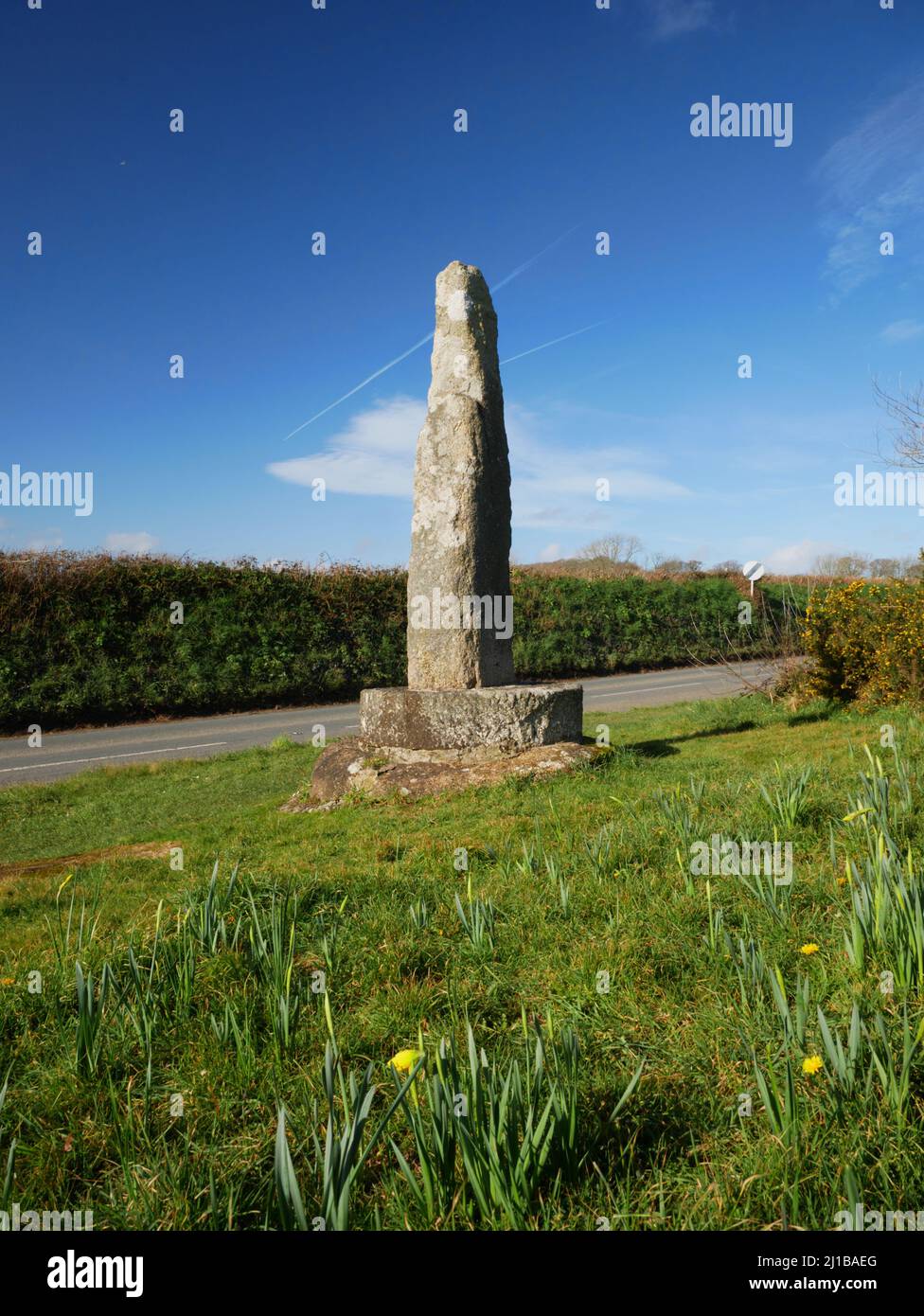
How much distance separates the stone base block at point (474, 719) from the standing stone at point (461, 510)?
1.48ft

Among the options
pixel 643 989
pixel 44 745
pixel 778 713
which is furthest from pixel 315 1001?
pixel 44 745

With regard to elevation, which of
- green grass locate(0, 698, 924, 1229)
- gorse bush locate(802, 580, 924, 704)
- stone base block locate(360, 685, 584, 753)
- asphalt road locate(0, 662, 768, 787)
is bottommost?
asphalt road locate(0, 662, 768, 787)

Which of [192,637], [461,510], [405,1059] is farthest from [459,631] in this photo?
[192,637]

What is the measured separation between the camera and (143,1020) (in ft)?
7.67

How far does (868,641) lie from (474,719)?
5.82m

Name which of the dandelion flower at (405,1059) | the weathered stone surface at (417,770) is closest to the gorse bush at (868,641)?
the weathered stone surface at (417,770)

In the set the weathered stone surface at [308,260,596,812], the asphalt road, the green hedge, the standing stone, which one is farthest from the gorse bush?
the standing stone

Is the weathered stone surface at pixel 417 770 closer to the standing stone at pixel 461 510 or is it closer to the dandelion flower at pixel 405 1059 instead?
the standing stone at pixel 461 510

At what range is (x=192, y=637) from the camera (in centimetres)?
1552

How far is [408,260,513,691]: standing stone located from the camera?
297 inches

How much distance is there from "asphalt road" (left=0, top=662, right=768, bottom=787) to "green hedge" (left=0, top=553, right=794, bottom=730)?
58cm

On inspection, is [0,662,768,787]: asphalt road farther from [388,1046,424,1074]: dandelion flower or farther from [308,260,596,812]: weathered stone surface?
[388,1046,424,1074]: dandelion flower

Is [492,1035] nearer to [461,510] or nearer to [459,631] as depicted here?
[459,631]
